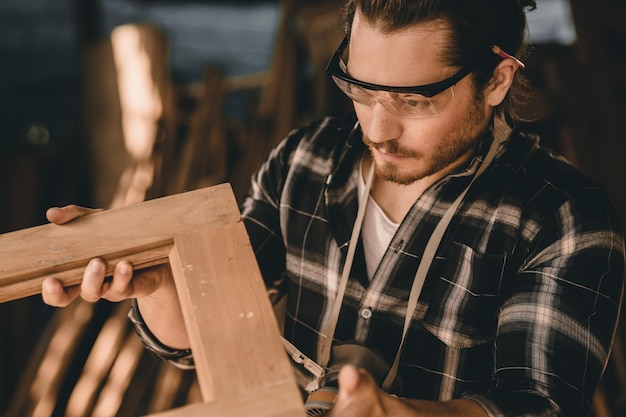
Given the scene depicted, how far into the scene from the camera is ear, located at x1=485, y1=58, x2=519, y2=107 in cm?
129

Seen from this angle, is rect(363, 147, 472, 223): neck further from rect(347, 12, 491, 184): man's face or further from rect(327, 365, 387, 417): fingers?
rect(327, 365, 387, 417): fingers

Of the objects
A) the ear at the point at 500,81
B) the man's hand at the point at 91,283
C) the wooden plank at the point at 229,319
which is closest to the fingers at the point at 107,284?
the man's hand at the point at 91,283

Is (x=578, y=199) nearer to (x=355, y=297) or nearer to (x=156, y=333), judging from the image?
(x=355, y=297)

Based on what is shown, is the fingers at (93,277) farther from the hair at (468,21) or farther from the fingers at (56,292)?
the hair at (468,21)

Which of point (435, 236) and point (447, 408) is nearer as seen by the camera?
point (447, 408)

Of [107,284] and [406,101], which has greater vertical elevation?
[406,101]

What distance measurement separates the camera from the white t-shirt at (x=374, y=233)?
143 cm

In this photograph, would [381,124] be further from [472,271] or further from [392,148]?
[472,271]

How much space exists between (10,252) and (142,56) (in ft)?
9.04

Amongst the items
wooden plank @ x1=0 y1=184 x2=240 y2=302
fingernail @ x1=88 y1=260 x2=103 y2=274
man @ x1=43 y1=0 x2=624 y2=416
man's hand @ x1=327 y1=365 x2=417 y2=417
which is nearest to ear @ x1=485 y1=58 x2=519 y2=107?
man @ x1=43 y1=0 x2=624 y2=416

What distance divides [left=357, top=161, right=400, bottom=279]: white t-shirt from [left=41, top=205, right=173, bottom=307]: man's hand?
20.4 inches

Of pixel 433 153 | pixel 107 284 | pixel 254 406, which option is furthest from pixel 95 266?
pixel 433 153

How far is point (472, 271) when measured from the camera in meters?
1.33

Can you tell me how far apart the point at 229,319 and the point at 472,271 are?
64cm
